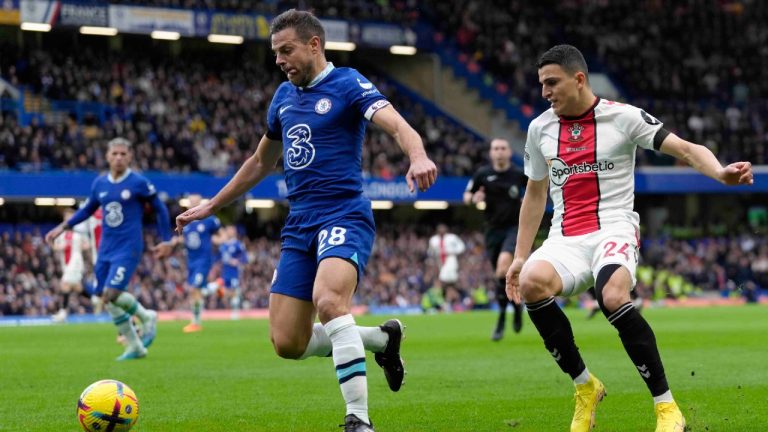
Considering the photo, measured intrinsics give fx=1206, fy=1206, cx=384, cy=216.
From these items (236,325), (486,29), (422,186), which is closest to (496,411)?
(422,186)

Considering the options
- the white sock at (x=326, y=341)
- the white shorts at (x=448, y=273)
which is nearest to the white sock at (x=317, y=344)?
the white sock at (x=326, y=341)

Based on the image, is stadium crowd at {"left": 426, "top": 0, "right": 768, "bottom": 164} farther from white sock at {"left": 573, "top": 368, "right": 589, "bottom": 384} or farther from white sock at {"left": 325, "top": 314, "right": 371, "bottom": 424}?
white sock at {"left": 325, "top": 314, "right": 371, "bottom": 424}

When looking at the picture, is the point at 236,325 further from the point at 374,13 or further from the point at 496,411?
the point at 374,13

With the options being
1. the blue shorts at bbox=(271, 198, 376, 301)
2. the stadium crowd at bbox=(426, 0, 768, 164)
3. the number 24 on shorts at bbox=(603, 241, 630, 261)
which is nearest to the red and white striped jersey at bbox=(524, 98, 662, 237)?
the number 24 on shorts at bbox=(603, 241, 630, 261)

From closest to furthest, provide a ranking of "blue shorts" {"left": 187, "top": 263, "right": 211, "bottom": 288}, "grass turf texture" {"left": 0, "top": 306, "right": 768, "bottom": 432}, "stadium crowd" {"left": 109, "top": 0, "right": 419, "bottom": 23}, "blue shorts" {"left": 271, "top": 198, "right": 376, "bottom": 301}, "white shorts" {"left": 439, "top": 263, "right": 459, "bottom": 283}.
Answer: "blue shorts" {"left": 271, "top": 198, "right": 376, "bottom": 301}
"grass turf texture" {"left": 0, "top": 306, "right": 768, "bottom": 432}
"blue shorts" {"left": 187, "top": 263, "right": 211, "bottom": 288}
"white shorts" {"left": 439, "top": 263, "right": 459, "bottom": 283}
"stadium crowd" {"left": 109, "top": 0, "right": 419, "bottom": 23}

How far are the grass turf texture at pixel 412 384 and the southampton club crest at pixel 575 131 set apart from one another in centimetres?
180

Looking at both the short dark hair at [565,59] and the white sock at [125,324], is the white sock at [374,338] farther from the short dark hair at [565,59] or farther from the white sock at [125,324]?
the white sock at [125,324]

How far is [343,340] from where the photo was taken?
689 cm

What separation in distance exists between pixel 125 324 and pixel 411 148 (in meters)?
8.40

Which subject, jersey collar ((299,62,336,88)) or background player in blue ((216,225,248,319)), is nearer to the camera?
jersey collar ((299,62,336,88))

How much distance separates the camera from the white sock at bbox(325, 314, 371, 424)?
675 centimetres

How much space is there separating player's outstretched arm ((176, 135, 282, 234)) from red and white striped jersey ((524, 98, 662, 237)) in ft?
6.05

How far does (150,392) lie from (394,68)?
124 feet

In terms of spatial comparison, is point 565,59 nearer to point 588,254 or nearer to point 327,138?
point 588,254
